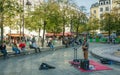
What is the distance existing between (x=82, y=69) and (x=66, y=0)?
43799 mm

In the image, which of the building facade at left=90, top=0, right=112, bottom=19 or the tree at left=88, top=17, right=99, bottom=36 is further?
the building facade at left=90, top=0, right=112, bottom=19

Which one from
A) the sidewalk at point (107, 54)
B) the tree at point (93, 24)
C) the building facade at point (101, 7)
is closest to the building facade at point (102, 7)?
the building facade at point (101, 7)

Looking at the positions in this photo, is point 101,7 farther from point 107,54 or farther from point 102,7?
point 107,54

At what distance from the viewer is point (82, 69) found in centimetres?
1747

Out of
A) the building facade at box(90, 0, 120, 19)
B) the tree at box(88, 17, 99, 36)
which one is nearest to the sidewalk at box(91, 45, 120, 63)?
the tree at box(88, 17, 99, 36)

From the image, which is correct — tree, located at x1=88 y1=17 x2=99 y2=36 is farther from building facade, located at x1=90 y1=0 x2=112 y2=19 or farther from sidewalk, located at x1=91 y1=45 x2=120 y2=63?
sidewalk, located at x1=91 y1=45 x2=120 y2=63

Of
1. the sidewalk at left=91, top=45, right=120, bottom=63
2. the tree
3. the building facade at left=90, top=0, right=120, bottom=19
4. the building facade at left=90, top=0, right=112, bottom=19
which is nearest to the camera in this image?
the sidewalk at left=91, top=45, right=120, bottom=63

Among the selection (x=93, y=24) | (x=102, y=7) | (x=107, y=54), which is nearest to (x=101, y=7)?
(x=102, y=7)

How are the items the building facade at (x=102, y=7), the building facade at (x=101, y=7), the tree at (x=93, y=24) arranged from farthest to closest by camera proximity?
the building facade at (x=101, y=7) → the building facade at (x=102, y=7) → the tree at (x=93, y=24)

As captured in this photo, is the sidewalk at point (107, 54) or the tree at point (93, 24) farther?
the tree at point (93, 24)

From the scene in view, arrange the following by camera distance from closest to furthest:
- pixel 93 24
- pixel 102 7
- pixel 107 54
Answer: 1. pixel 107 54
2. pixel 93 24
3. pixel 102 7

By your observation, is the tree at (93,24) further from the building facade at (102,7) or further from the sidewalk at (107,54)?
the sidewalk at (107,54)

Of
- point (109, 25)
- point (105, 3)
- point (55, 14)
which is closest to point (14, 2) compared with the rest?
point (55, 14)

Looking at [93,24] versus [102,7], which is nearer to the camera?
[93,24]
